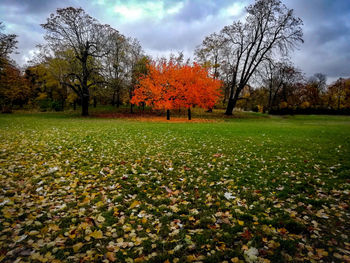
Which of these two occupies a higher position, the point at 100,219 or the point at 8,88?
the point at 8,88

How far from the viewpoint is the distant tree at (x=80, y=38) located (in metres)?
25.9

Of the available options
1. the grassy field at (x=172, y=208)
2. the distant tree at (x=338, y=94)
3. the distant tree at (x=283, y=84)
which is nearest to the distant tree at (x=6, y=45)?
the grassy field at (x=172, y=208)

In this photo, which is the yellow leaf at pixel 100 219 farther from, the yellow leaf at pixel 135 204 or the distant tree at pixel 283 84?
the distant tree at pixel 283 84

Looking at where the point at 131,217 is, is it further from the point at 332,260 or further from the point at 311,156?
the point at 311,156

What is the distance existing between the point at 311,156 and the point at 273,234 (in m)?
6.98

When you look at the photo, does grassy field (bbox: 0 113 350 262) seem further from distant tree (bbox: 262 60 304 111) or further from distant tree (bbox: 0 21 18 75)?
distant tree (bbox: 262 60 304 111)

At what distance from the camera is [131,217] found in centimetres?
384

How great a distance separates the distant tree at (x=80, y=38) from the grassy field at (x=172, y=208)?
79.7 feet

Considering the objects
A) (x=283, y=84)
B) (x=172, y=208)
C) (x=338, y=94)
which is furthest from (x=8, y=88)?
(x=338, y=94)

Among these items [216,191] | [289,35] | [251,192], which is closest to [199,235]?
[216,191]

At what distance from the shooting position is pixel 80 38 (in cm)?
2716

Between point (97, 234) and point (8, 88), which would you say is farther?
point (8, 88)

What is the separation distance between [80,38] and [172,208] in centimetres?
3122

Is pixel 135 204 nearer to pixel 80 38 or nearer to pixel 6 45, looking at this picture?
pixel 80 38
